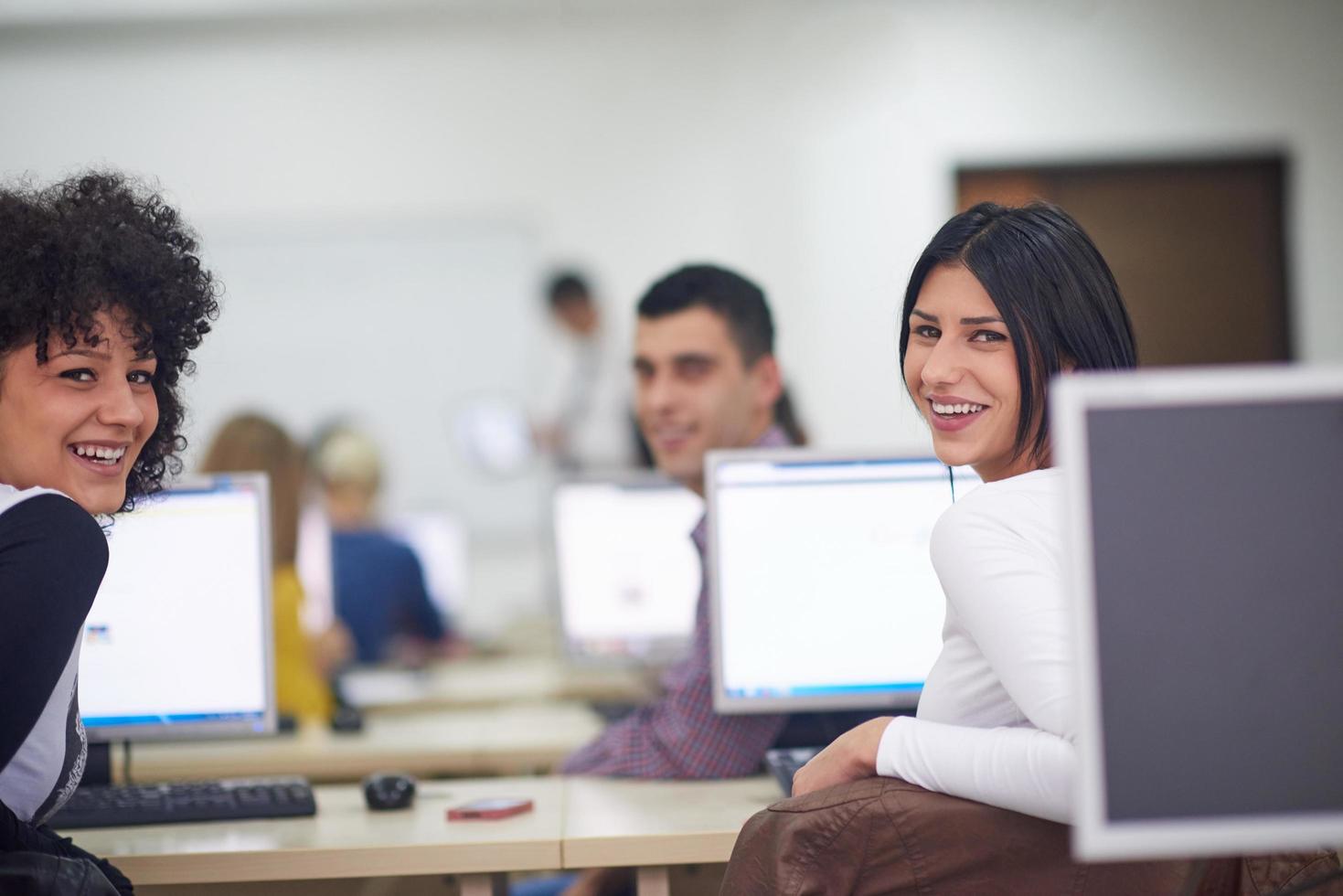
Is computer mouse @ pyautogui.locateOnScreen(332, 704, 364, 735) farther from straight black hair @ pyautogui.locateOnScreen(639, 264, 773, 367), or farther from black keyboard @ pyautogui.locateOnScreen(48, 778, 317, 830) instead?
straight black hair @ pyautogui.locateOnScreen(639, 264, 773, 367)

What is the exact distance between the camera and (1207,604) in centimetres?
95

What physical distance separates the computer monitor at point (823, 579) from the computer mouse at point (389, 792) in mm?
451

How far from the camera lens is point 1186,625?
37.3 inches

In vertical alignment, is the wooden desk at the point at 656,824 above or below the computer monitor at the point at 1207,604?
below

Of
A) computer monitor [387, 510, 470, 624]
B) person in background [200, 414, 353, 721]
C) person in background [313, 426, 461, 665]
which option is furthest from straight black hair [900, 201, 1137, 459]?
computer monitor [387, 510, 470, 624]

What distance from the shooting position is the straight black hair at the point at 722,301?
2.34m

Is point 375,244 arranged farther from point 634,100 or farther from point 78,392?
point 78,392

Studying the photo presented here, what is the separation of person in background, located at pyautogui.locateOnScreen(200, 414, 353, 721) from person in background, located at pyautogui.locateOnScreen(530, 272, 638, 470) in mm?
2025

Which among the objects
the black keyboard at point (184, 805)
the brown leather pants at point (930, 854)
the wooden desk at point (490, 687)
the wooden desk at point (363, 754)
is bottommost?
the wooden desk at point (490, 687)

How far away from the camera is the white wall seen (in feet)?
17.1

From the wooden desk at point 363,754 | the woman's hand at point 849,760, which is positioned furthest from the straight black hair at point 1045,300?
the wooden desk at point 363,754

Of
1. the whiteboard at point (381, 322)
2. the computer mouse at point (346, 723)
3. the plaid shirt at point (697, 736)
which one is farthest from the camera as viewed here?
the whiteboard at point (381, 322)

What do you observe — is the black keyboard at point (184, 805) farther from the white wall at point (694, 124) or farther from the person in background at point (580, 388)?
the white wall at point (694, 124)

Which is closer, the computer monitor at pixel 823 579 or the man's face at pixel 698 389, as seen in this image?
the computer monitor at pixel 823 579
